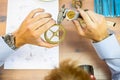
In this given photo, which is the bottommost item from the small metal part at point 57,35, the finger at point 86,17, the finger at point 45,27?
the small metal part at point 57,35

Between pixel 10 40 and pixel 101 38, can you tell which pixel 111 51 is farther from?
pixel 10 40

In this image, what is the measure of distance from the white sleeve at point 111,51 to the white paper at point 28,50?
0.15m

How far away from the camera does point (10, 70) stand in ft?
2.97

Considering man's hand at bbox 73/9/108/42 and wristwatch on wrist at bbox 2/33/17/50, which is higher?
man's hand at bbox 73/9/108/42

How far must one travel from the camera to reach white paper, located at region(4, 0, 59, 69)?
906 mm

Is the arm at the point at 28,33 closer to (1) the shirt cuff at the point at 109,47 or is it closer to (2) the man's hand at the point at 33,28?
(2) the man's hand at the point at 33,28

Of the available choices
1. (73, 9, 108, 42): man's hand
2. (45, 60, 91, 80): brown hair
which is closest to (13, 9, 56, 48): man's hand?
(73, 9, 108, 42): man's hand

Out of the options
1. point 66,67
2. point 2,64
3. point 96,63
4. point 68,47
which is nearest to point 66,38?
point 68,47

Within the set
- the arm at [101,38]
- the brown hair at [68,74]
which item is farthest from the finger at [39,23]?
the brown hair at [68,74]

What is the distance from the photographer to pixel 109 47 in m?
0.85

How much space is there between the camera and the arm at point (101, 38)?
829 mm

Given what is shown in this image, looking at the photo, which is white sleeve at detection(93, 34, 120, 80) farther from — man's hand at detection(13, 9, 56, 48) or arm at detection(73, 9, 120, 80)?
man's hand at detection(13, 9, 56, 48)

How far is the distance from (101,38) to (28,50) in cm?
26

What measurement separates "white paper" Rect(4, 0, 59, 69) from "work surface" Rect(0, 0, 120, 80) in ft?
0.06
